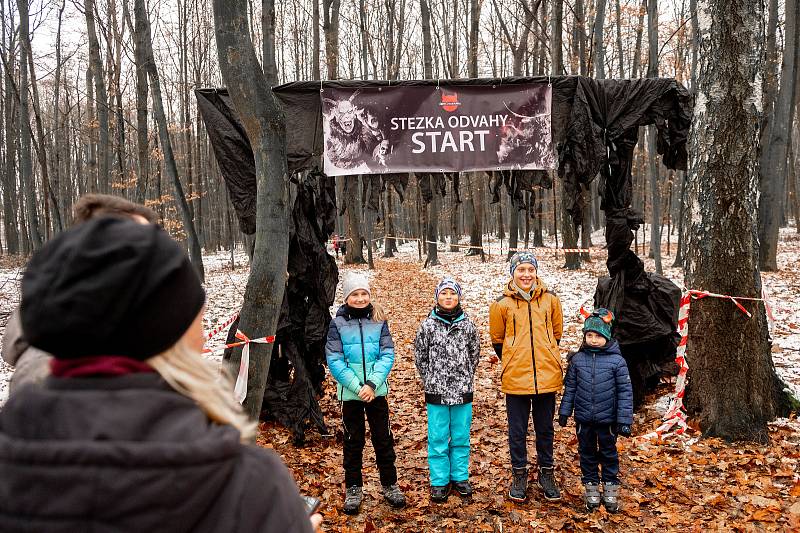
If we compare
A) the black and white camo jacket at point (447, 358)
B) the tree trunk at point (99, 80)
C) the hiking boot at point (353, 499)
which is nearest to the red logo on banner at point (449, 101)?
the black and white camo jacket at point (447, 358)

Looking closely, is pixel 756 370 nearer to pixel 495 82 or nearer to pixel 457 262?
pixel 495 82

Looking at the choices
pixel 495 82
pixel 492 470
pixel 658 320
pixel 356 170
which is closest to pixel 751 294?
pixel 658 320

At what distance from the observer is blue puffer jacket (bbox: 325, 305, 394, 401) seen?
14.9ft

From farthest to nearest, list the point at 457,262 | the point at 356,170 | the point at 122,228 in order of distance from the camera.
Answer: the point at 457,262 → the point at 356,170 → the point at 122,228

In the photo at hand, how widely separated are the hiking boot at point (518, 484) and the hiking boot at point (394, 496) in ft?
3.12

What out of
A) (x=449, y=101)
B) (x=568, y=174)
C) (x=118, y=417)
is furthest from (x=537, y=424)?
(x=118, y=417)

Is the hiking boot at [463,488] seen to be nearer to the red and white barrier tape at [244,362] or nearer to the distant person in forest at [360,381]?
the distant person in forest at [360,381]

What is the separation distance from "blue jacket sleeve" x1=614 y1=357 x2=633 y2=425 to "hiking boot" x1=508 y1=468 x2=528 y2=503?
0.95 metres

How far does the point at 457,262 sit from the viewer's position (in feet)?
72.6

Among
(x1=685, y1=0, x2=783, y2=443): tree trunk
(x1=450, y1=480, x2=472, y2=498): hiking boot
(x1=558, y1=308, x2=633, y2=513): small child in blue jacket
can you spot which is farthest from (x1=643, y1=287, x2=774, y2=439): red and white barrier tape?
(x1=450, y1=480, x2=472, y2=498): hiking boot

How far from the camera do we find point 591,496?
4363mm

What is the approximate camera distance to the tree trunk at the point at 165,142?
24.4ft

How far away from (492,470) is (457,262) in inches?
677

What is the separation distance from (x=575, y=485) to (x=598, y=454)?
50 centimetres
